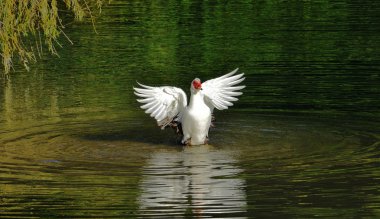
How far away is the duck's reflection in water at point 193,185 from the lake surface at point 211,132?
0.02 m

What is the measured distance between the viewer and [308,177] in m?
14.6

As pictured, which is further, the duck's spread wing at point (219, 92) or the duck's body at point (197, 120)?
the duck's spread wing at point (219, 92)

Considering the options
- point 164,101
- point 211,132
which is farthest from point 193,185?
point 211,132

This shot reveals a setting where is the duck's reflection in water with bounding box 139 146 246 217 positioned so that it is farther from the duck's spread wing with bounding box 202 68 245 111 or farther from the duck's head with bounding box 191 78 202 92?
the duck's spread wing with bounding box 202 68 245 111

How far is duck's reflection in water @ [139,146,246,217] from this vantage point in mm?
13055

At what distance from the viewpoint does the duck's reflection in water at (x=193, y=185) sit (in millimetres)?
13055

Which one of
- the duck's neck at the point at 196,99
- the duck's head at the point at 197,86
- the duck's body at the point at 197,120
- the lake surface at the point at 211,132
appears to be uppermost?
the duck's head at the point at 197,86

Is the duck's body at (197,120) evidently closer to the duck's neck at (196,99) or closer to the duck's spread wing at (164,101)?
the duck's neck at (196,99)

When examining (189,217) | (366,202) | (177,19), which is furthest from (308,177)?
(177,19)

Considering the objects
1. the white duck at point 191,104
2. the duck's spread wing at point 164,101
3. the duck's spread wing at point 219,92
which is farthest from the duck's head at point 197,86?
the duck's spread wing at point 219,92

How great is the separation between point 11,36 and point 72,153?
318 centimetres

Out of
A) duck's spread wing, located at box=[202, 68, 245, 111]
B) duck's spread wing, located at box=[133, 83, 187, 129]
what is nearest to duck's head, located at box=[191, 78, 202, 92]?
duck's spread wing, located at box=[133, 83, 187, 129]

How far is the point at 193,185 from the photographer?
1434 centimetres

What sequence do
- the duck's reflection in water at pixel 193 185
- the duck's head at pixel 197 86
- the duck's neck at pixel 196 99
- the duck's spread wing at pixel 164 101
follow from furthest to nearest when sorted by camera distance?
the duck's spread wing at pixel 164 101
the duck's neck at pixel 196 99
the duck's head at pixel 197 86
the duck's reflection in water at pixel 193 185
